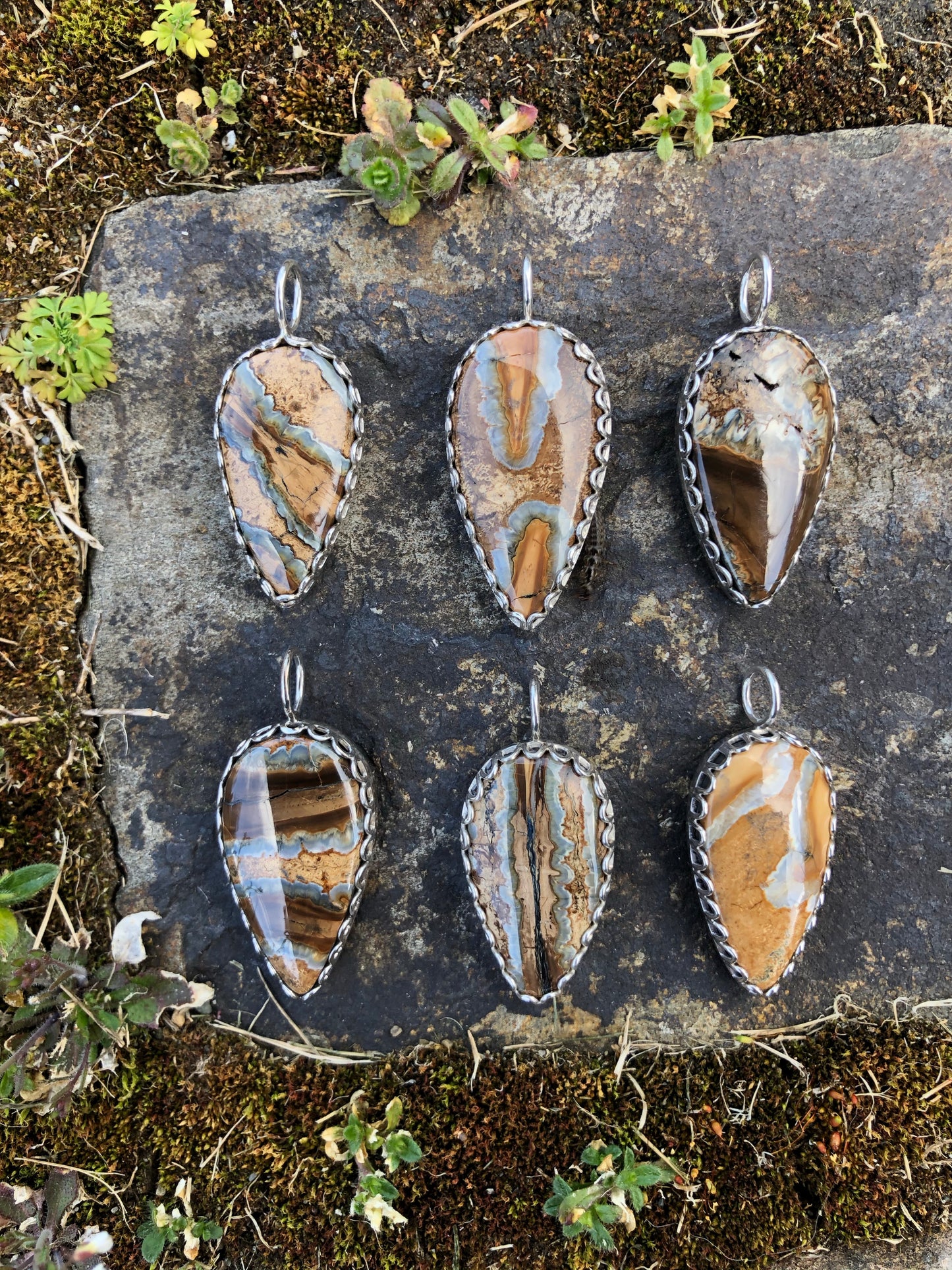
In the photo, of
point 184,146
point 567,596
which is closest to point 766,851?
point 567,596

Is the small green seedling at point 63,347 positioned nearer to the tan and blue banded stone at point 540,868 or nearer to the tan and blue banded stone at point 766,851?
the tan and blue banded stone at point 540,868

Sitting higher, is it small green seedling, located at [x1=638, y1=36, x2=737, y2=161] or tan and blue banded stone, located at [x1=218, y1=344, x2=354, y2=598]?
small green seedling, located at [x1=638, y1=36, x2=737, y2=161]

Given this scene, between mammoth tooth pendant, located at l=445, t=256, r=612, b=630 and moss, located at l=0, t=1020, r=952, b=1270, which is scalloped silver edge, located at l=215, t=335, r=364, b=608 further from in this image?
moss, located at l=0, t=1020, r=952, b=1270

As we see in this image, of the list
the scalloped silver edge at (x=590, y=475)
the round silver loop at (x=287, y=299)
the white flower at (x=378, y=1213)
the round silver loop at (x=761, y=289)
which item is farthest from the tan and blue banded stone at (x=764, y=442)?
the white flower at (x=378, y=1213)

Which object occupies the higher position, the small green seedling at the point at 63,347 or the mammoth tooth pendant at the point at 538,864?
the small green seedling at the point at 63,347

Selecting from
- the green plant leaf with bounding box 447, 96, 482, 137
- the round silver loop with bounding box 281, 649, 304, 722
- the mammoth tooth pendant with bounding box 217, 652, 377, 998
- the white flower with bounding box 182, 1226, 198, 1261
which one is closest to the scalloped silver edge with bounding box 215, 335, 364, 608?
the round silver loop with bounding box 281, 649, 304, 722

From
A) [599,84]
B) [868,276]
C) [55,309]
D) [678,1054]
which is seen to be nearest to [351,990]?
[678,1054]
